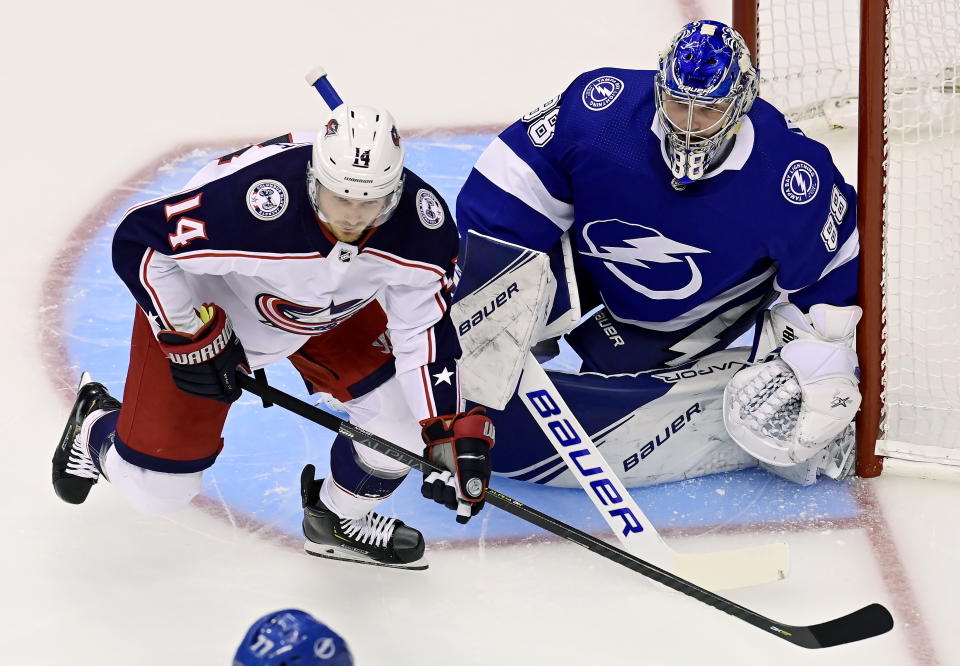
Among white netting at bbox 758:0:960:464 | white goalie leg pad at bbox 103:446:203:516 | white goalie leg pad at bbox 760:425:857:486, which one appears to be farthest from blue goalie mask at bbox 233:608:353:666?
white netting at bbox 758:0:960:464

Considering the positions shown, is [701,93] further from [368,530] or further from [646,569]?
→ [368,530]

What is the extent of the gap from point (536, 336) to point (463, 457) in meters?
0.63

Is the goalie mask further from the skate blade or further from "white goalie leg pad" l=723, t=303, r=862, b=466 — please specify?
"white goalie leg pad" l=723, t=303, r=862, b=466

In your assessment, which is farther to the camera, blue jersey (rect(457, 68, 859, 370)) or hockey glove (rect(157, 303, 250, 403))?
blue jersey (rect(457, 68, 859, 370))

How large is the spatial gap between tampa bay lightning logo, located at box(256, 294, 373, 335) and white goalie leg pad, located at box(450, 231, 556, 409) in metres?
0.49

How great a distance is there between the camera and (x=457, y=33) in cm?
500

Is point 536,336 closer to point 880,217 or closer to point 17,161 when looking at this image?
point 880,217

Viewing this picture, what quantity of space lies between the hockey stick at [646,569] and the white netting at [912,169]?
1.90 feet

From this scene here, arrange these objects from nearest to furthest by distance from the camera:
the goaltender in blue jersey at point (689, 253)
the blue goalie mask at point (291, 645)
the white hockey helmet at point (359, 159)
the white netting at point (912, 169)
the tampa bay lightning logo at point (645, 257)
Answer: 1. the blue goalie mask at point (291, 645)
2. the white hockey helmet at point (359, 159)
3. the goaltender in blue jersey at point (689, 253)
4. the tampa bay lightning logo at point (645, 257)
5. the white netting at point (912, 169)

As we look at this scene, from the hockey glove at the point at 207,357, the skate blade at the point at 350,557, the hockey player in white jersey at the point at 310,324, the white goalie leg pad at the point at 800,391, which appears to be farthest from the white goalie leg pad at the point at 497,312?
the hockey glove at the point at 207,357

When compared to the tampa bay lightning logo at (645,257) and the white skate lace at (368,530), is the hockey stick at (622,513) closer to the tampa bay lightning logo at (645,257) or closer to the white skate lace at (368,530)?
the tampa bay lightning logo at (645,257)

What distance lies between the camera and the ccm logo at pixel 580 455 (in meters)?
2.91

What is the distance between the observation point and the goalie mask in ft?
7.20

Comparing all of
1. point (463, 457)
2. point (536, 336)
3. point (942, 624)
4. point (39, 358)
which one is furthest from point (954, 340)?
point (39, 358)
